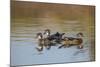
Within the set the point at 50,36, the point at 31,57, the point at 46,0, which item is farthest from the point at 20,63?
the point at 46,0

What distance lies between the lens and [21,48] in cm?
224

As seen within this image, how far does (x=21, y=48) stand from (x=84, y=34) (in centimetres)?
81

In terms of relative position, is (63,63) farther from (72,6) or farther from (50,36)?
(72,6)

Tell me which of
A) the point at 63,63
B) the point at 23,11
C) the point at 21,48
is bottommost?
the point at 63,63

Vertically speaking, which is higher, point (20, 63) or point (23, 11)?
point (23, 11)

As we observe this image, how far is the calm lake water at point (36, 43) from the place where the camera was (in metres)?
2.22

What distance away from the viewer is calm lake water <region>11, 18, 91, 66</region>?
222cm

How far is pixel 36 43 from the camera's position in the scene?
2311 mm

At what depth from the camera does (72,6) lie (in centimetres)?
247
